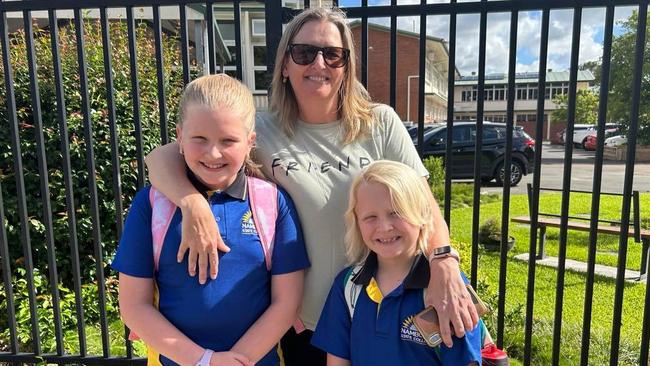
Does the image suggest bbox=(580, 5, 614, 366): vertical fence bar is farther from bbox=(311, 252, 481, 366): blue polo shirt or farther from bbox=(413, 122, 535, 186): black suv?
bbox=(413, 122, 535, 186): black suv

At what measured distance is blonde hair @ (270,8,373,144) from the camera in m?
1.79

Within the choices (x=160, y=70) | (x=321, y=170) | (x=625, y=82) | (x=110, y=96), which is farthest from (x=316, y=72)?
(x=625, y=82)

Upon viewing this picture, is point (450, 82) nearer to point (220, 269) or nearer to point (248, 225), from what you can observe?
point (248, 225)

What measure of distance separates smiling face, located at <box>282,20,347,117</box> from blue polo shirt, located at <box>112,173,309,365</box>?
0.40 metres

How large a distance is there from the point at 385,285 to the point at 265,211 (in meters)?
0.47

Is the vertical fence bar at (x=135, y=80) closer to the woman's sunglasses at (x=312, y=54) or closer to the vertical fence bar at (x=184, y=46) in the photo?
the vertical fence bar at (x=184, y=46)

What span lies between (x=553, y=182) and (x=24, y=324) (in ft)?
51.7

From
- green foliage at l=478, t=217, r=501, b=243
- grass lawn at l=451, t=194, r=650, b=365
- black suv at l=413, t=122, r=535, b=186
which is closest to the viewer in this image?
grass lawn at l=451, t=194, r=650, b=365

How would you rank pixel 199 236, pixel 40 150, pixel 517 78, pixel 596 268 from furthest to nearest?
pixel 517 78 < pixel 596 268 < pixel 40 150 < pixel 199 236

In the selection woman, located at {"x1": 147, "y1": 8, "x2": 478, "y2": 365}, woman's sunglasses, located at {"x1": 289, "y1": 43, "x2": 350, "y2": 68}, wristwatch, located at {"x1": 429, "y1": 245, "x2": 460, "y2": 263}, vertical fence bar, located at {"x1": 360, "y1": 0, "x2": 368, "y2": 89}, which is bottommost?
wristwatch, located at {"x1": 429, "y1": 245, "x2": 460, "y2": 263}

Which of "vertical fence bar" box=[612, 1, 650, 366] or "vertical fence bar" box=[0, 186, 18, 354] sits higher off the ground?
"vertical fence bar" box=[612, 1, 650, 366]

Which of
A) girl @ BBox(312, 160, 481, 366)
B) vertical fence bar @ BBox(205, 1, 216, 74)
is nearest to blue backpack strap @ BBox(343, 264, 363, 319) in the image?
girl @ BBox(312, 160, 481, 366)

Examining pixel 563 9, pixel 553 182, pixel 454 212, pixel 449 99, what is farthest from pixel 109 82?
pixel 553 182

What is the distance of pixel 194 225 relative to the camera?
150cm
